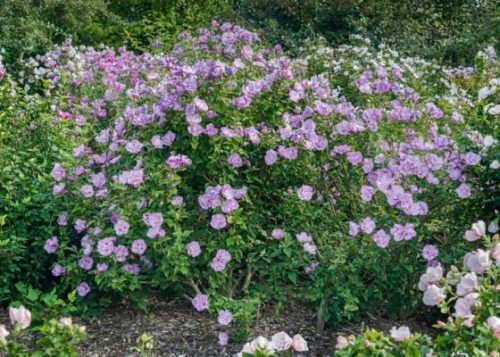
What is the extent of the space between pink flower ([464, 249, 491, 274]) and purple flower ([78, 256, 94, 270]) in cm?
197

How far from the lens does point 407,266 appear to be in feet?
11.7

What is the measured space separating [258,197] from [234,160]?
13.6 inches

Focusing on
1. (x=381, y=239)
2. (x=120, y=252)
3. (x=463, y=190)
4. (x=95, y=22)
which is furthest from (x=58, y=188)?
(x=95, y=22)

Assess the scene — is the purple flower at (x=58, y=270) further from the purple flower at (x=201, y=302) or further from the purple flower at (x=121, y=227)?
the purple flower at (x=201, y=302)

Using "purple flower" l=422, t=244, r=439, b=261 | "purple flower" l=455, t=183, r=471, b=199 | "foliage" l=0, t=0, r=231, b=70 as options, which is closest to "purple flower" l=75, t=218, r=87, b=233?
"purple flower" l=422, t=244, r=439, b=261

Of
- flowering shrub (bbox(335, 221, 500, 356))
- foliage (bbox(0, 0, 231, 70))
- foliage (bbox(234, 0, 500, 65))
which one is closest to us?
flowering shrub (bbox(335, 221, 500, 356))

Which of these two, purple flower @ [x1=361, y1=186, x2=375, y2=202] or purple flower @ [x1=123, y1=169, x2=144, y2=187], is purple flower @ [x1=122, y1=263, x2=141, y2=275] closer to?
purple flower @ [x1=123, y1=169, x2=144, y2=187]

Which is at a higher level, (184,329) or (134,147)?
(134,147)

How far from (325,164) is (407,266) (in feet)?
2.15

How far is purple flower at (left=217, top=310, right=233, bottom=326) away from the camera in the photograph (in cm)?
351

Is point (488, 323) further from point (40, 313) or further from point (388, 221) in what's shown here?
point (40, 313)

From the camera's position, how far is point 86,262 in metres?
3.73

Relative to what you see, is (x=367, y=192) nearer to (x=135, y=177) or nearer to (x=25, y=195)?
(x=135, y=177)

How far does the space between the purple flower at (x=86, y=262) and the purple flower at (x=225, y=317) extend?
65cm
